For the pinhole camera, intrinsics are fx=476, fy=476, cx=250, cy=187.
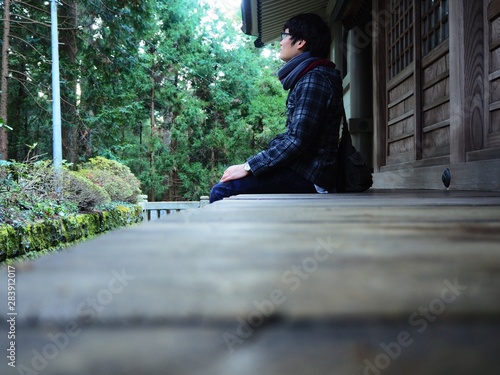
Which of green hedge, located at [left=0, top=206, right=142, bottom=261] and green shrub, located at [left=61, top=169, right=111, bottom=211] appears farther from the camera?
green shrub, located at [left=61, top=169, right=111, bottom=211]

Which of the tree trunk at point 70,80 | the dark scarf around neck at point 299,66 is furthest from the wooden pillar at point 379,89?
the tree trunk at point 70,80

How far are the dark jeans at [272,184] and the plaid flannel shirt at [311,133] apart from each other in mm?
30

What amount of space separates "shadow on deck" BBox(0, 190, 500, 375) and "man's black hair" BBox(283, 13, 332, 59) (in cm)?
190

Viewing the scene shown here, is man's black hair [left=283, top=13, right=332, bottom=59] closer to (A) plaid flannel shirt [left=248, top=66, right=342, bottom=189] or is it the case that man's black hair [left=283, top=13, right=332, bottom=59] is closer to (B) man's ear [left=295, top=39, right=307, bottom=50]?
(B) man's ear [left=295, top=39, right=307, bottom=50]

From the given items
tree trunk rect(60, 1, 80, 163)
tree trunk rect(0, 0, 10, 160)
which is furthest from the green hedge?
tree trunk rect(60, 1, 80, 163)

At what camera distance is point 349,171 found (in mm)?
2055

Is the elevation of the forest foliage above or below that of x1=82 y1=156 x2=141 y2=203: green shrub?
above

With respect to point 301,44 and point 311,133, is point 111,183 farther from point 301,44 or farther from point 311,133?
point 311,133

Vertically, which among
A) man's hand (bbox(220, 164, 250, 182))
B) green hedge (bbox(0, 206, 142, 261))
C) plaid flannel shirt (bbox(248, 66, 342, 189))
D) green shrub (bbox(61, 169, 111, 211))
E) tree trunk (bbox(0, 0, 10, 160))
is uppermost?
tree trunk (bbox(0, 0, 10, 160))

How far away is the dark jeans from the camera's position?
2.00 metres

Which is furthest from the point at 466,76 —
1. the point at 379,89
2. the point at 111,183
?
the point at 111,183

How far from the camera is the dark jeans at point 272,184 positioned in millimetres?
2002

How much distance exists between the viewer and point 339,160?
82.5 inches

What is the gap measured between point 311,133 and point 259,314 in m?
1.74
